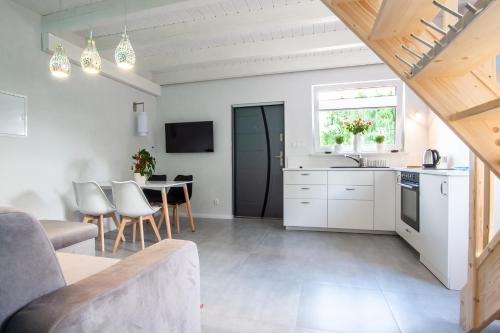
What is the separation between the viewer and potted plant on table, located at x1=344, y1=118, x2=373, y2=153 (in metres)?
3.98

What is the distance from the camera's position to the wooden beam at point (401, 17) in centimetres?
79

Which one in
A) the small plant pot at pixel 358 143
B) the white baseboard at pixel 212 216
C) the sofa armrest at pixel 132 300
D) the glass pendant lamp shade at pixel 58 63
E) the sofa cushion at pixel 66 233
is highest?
the glass pendant lamp shade at pixel 58 63

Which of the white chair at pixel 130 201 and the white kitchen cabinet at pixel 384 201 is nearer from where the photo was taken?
the white chair at pixel 130 201

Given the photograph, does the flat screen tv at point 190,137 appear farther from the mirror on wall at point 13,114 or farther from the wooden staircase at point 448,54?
the wooden staircase at point 448,54

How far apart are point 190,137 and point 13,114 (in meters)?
2.53

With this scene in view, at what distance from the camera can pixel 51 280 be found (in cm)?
65

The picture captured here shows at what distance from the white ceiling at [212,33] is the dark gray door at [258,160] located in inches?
29.5

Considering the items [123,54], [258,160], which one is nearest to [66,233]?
[123,54]

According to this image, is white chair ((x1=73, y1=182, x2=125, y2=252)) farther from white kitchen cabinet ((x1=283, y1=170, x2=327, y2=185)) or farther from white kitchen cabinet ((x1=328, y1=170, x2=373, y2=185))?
white kitchen cabinet ((x1=328, y1=170, x2=373, y2=185))

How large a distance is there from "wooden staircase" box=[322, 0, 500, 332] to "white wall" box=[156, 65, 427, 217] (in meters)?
2.94

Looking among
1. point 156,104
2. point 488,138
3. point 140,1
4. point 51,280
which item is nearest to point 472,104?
point 488,138

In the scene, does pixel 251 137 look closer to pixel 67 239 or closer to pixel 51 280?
pixel 67 239

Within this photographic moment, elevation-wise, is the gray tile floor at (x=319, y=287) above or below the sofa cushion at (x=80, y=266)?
below

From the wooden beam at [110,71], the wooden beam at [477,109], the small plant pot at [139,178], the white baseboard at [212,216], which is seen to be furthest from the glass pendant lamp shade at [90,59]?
the white baseboard at [212,216]
